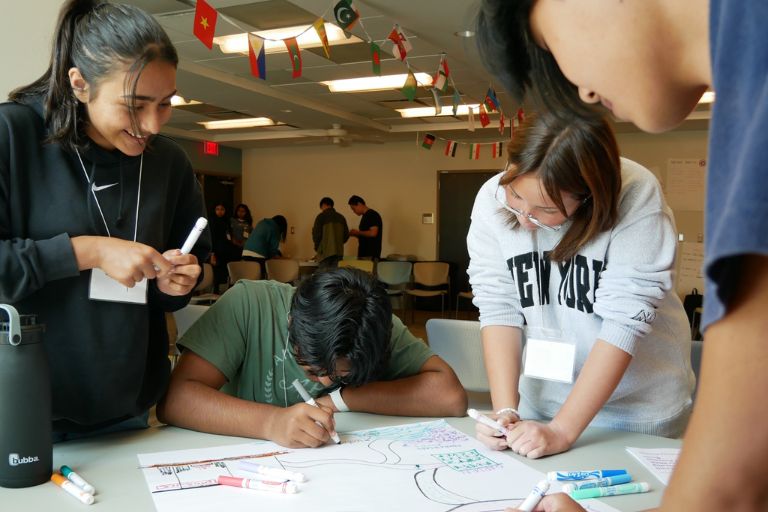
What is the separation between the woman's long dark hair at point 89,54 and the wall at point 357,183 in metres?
8.59

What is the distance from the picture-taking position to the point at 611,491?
1102mm

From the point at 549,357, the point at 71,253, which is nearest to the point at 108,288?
the point at 71,253

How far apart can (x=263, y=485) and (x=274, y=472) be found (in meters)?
0.05

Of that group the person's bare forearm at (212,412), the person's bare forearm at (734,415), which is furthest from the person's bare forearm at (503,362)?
the person's bare forearm at (734,415)

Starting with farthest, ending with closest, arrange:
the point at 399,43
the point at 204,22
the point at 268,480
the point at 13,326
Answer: the point at 399,43, the point at 204,22, the point at 268,480, the point at 13,326

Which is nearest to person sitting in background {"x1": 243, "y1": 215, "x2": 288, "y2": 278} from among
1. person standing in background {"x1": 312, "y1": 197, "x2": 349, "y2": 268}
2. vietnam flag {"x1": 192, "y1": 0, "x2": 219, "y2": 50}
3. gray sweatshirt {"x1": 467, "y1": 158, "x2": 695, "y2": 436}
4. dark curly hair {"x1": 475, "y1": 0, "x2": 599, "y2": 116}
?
person standing in background {"x1": 312, "y1": 197, "x2": 349, "y2": 268}

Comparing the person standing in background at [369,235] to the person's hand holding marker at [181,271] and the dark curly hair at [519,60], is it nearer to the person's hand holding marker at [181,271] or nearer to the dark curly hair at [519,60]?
the person's hand holding marker at [181,271]

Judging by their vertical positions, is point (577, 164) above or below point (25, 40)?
below

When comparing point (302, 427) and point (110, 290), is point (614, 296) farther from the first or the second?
point (110, 290)

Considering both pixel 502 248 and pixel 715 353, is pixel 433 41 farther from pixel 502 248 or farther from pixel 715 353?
pixel 715 353

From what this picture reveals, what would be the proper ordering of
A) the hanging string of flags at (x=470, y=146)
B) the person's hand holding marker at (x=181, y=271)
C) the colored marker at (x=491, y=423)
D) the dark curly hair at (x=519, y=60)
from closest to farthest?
the dark curly hair at (x=519, y=60) < the person's hand holding marker at (x=181, y=271) < the colored marker at (x=491, y=423) < the hanging string of flags at (x=470, y=146)

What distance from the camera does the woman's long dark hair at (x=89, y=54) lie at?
1.12 metres

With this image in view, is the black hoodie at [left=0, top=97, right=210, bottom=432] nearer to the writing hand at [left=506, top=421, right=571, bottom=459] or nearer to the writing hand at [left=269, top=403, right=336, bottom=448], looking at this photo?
the writing hand at [left=269, top=403, right=336, bottom=448]

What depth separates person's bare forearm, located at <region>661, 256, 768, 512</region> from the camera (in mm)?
354
